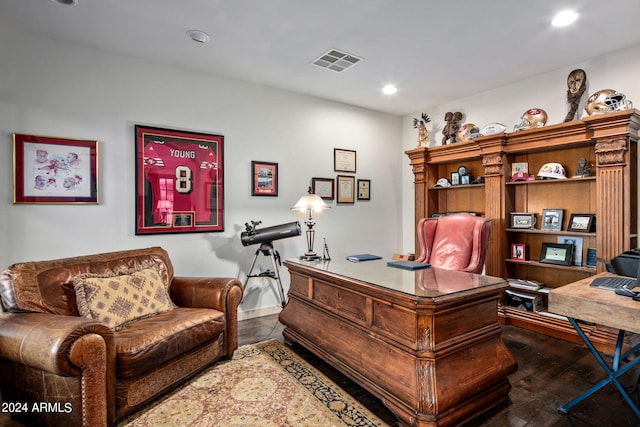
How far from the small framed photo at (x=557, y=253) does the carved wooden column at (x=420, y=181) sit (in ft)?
4.76

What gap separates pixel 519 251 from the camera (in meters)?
3.71

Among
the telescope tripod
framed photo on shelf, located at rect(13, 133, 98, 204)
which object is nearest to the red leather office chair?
the telescope tripod

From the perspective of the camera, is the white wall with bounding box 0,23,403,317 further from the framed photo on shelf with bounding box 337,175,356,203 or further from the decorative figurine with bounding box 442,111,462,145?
the decorative figurine with bounding box 442,111,462,145

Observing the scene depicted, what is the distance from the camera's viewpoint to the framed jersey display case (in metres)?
3.22

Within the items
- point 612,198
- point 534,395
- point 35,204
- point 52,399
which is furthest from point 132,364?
point 612,198

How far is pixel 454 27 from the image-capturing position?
8.80ft

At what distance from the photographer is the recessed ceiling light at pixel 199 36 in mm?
2732

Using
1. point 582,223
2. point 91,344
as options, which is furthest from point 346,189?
point 91,344

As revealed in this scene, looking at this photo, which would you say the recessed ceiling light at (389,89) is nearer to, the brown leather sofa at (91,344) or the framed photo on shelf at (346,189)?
the framed photo on shelf at (346,189)

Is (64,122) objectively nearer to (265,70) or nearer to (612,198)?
(265,70)

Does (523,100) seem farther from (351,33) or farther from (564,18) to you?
(351,33)

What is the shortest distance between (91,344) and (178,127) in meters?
2.33

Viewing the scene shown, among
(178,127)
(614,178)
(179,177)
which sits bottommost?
(614,178)

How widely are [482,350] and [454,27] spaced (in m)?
2.40
